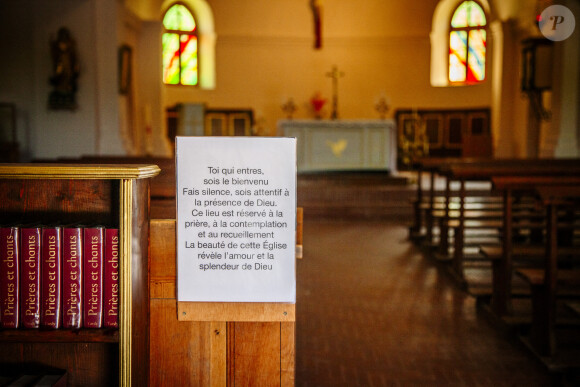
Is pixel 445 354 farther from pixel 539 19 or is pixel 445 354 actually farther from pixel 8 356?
pixel 539 19

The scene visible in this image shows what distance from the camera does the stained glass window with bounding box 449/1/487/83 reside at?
13.3 m

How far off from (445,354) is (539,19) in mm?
7767

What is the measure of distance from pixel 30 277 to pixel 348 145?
942 cm

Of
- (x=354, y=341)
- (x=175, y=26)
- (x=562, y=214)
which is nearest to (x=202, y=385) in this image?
(x=354, y=341)

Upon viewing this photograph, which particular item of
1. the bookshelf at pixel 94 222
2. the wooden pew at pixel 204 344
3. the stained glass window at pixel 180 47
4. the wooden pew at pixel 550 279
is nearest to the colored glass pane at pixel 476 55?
the stained glass window at pixel 180 47

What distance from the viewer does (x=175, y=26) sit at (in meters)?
13.5

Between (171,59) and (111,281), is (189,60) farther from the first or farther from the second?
(111,281)

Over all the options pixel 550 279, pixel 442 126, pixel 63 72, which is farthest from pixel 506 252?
pixel 442 126

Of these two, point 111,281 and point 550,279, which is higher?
point 111,281

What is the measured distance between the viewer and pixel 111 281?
1.72m

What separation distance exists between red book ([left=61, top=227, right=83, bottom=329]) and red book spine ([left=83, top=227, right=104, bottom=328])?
1 cm

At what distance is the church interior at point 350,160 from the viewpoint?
74.8 inches

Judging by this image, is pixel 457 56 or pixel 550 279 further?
pixel 457 56

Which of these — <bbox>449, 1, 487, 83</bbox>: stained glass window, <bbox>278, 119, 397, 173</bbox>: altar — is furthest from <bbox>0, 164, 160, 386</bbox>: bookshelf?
<bbox>449, 1, 487, 83</bbox>: stained glass window
